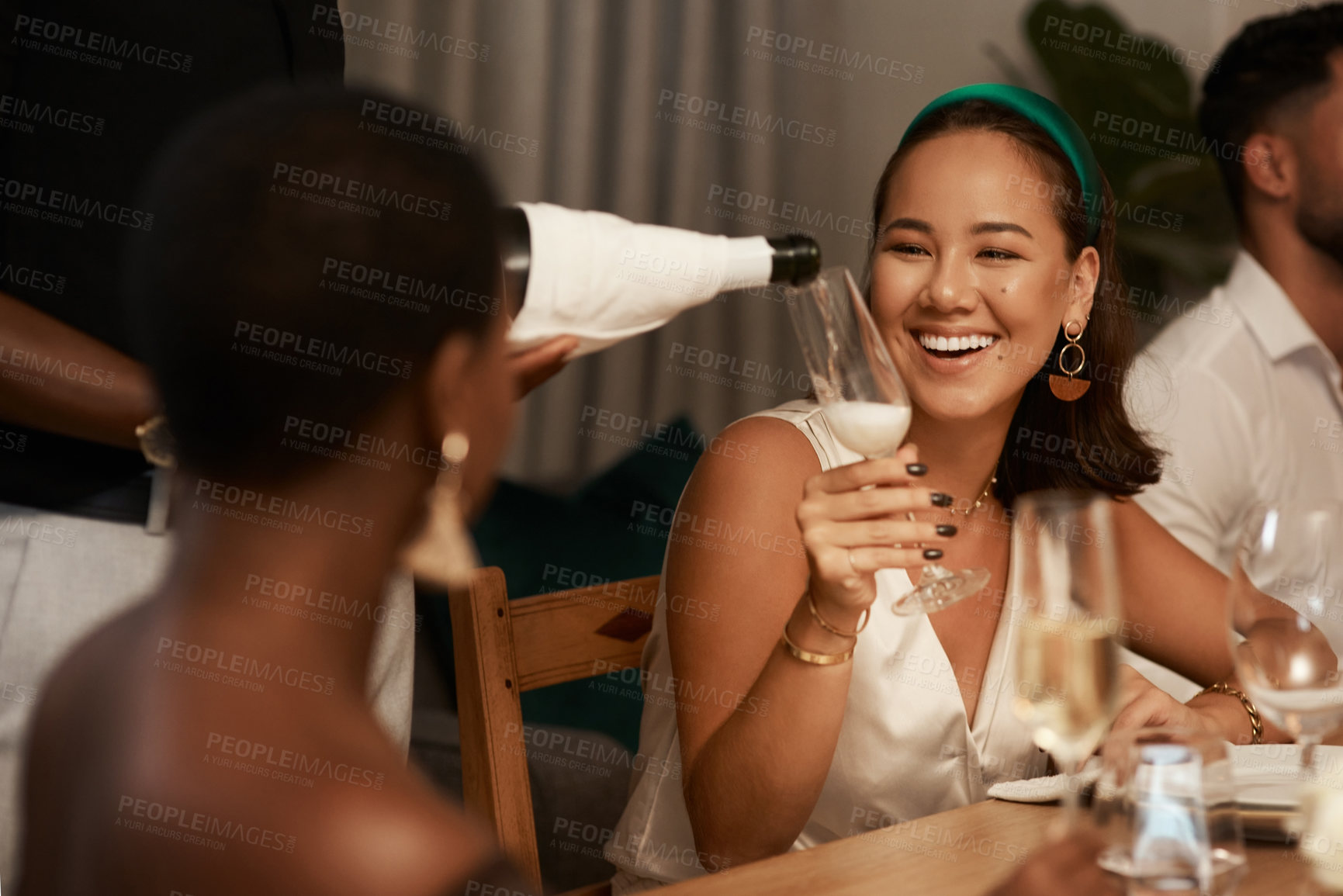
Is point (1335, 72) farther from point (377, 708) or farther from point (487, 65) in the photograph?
point (377, 708)

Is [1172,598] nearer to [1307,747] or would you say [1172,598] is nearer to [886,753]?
[886,753]

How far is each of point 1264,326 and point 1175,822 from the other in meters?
1.86

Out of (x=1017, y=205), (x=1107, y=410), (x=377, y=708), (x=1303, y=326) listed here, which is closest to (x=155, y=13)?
(x=377, y=708)

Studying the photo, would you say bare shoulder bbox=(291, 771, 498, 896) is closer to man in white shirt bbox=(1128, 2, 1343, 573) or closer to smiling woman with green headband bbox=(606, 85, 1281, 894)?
smiling woman with green headband bbox=(606, 85, 1281, 894)

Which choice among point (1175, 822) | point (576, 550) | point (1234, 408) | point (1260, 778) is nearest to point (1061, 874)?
point (1175, 822)

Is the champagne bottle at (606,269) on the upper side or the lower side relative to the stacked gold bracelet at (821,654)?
upper

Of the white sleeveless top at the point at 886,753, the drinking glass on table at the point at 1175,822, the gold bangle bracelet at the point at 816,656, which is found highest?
the drinking glass on table at the point at 1175,822

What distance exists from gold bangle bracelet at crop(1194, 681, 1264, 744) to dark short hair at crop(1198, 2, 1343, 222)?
1550 millimetres

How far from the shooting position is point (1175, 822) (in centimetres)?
59

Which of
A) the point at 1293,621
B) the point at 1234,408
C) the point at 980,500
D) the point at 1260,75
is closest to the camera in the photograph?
the point at 1293,621

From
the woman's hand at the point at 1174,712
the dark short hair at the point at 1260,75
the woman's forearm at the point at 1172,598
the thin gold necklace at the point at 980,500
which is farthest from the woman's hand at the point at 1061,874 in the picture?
the dark short hair at the point at 1260,75

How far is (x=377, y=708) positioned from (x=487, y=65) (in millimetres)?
1368

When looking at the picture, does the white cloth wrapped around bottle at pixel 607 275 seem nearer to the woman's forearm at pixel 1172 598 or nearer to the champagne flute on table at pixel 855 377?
the champagne flute on table at pixel 855 377

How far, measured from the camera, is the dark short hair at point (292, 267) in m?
0.48
